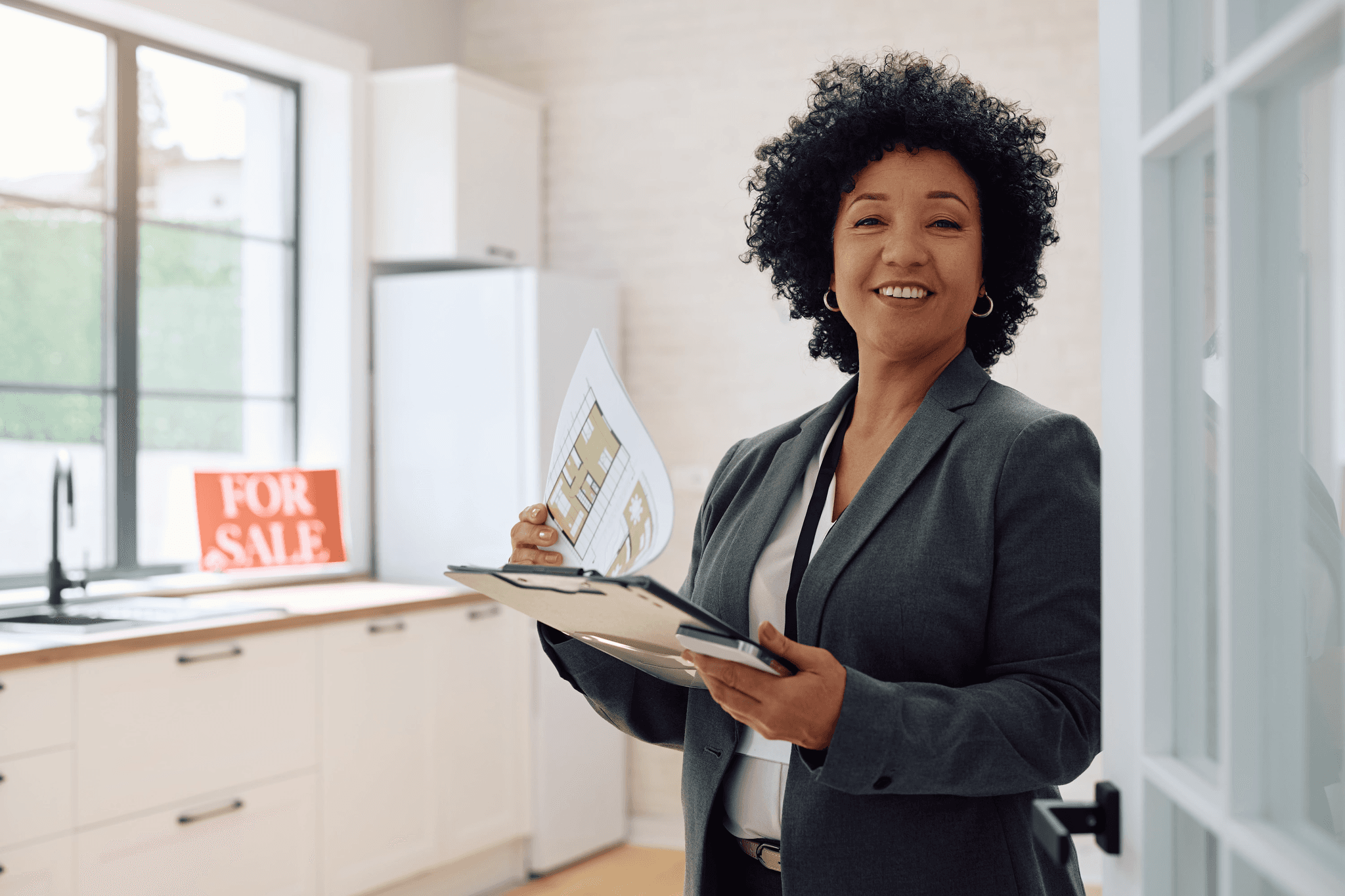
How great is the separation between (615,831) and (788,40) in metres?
2.96

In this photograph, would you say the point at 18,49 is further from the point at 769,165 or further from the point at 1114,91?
the point at 1114,91

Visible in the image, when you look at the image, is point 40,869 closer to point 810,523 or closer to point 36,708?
point 36,708

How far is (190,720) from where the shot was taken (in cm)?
280

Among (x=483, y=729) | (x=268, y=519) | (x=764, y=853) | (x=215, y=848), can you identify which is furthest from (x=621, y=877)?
(x=764, y=853)

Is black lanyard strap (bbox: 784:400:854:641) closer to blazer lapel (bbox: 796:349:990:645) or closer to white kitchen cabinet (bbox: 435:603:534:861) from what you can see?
blazer lapel (bbox: 796:349:990:645)

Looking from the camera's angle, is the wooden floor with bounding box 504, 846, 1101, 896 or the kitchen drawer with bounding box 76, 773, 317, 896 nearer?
the kitchen drawer with bounding box 76, 773, 317, 896

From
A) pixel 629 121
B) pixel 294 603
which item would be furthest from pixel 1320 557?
pixel 629 121

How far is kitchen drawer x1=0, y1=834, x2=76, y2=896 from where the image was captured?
7.84ft

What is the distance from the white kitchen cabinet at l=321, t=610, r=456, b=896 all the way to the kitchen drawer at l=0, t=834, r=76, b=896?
29.5 inches

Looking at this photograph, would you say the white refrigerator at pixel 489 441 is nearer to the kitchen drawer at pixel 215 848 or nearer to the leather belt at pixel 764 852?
the kitchen drawer at pixel 215 848

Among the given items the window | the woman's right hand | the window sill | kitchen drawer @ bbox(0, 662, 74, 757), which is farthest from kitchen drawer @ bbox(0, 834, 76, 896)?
the woman's right hand

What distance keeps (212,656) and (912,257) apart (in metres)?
2.23

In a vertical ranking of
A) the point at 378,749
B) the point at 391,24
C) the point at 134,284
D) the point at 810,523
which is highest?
the point at 391,24

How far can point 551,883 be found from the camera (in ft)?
12.7
